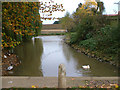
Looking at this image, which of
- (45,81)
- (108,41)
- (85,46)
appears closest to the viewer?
(45,81)

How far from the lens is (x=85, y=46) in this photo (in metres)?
11.4

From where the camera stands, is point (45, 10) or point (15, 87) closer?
point (15, 87)

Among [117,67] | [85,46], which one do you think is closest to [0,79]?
[117,67]

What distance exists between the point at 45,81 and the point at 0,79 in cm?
138

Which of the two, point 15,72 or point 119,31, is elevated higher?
point 119,31

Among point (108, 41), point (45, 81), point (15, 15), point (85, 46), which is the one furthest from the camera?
point (85, 46)

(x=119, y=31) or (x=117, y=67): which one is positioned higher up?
(x=119, y=31)

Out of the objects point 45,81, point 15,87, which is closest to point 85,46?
point 45,81

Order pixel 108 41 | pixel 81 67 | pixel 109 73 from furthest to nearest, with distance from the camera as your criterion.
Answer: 1. pixel 108 41
2. pixel 81 67
3. pixel 109 73

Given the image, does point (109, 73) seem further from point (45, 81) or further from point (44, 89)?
point (44, 89)

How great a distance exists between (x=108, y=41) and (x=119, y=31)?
200 cm

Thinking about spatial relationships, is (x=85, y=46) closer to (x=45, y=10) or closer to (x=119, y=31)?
(x=119, y=31)

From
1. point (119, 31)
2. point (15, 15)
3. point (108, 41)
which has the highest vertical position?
point (15, 15)

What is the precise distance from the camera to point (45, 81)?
4469mm
